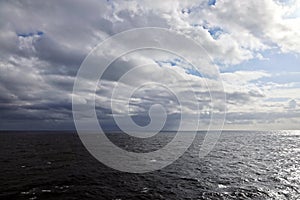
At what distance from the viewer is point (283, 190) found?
38750 millimetres

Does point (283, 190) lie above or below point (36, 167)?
below

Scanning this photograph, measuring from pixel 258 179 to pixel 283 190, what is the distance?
24.7ft

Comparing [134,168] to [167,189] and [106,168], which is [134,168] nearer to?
[106,168]

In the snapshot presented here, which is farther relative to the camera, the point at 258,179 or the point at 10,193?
the point at 258,179

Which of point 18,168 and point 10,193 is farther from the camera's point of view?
point 18,168

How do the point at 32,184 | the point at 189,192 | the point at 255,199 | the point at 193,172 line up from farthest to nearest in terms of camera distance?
the point at 193,172 → the point at 32,184 → the point at 189,192 → the point at 255,199

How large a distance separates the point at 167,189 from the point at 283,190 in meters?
19.0

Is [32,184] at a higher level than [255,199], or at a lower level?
higher

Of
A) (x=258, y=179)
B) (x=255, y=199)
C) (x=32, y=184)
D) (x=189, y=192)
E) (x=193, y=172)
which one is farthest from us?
(x=193, y=172)

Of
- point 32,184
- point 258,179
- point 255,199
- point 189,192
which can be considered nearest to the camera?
point 255,199

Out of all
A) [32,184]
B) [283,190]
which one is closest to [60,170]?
[32,184]

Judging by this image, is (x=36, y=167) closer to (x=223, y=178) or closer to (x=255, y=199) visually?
(x=223, y=178)

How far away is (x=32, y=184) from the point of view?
40406mm

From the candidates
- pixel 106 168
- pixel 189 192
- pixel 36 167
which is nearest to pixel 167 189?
pixel 189 192
